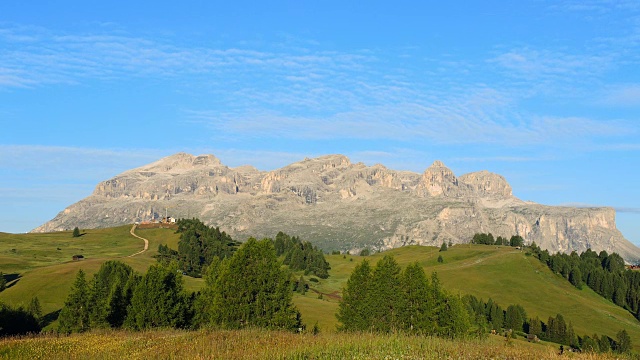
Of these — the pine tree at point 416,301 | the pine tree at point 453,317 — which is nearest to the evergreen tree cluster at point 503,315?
the pine tree at point 453,317

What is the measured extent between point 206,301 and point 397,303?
2242 cm

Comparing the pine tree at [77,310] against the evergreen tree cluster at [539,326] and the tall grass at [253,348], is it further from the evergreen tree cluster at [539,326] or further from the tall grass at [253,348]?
the evergreen tree cluster at [539,326]

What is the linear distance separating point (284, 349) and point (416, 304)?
47.7 meters

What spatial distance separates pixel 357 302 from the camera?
67.0 metres

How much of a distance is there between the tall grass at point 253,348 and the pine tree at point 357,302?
40.2m

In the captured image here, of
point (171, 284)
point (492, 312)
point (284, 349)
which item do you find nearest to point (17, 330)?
point (171, 284)

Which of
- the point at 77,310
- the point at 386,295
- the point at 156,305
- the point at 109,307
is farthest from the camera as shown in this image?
the point at 77,310

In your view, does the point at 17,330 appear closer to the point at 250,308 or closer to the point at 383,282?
the point at 250,308

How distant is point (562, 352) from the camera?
72.3 ft

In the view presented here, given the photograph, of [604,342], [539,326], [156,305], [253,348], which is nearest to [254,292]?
[156,305]

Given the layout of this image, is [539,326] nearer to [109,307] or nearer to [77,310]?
[77,310]

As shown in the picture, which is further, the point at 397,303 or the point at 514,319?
the point at 514,319

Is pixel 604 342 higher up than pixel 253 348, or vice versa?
pixel 253 348

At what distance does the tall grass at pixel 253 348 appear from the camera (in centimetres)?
1956
